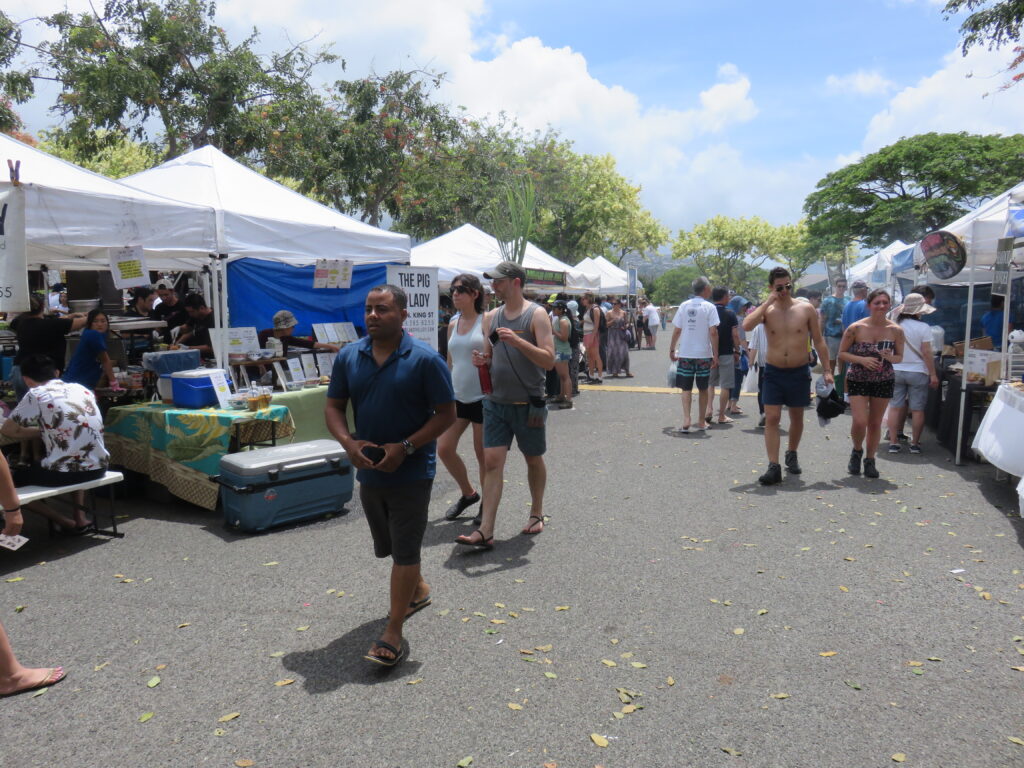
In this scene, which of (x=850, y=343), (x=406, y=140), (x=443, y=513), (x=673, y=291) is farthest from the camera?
(x=673, y=291)

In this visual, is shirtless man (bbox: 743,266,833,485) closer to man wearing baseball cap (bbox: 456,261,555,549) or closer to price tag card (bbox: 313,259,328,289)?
man wearing baseball cap (bbox: 456,261,555,549)

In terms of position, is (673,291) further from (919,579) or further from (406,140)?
(919,579)

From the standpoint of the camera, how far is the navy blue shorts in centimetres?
683

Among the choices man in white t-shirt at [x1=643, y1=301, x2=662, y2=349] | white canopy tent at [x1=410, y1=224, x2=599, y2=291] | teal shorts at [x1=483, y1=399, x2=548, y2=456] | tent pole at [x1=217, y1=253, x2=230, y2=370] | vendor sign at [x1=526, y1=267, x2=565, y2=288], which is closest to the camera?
teal shorts at [x1=483, y1=399, x2=548, y2=456]

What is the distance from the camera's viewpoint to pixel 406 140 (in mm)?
20781

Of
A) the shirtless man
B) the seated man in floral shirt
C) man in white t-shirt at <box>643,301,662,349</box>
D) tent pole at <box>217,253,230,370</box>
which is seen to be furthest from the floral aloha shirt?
man in white t-shirt at <box>643,301,662,349</box>

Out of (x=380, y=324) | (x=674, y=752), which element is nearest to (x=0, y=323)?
(x=380, y=324)

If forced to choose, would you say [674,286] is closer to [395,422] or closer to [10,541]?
[395,422]

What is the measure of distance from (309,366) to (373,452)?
5.25m

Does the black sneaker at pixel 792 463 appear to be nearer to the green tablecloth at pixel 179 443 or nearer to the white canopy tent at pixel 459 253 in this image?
the green tablecloth at pixel 179 443

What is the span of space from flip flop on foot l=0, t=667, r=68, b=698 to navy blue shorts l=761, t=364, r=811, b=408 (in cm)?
574

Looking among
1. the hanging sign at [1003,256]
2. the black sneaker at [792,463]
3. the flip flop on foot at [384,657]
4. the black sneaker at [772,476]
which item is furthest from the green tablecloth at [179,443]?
the hanging sign at [1003,256]

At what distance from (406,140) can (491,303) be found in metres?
5.12

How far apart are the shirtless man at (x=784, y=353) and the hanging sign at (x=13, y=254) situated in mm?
5752
